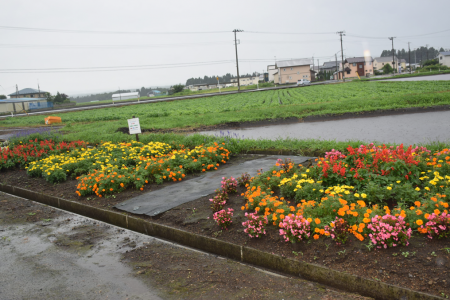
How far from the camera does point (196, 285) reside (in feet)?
11.3

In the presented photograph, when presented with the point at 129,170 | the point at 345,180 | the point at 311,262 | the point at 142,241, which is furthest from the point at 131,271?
the point at 129,170

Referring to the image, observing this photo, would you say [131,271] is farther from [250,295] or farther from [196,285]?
[250,295]

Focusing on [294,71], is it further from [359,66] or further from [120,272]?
[120,272]

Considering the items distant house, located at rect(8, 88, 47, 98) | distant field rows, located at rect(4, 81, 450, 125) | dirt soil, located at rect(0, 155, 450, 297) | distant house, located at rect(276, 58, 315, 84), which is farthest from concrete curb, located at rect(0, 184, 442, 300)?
distant house, located at rect(8, 88, 47, 98)

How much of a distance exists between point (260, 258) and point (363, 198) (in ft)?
5.31

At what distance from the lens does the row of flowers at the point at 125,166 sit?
22.0 feet

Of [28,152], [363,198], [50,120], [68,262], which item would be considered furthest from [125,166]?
[50,120]

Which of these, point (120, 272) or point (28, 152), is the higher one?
point (28, 152)

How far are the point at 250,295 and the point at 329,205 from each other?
58.2 inches

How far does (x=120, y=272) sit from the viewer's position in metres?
3.92

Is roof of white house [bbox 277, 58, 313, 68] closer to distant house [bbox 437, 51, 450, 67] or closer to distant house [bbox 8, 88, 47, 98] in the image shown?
distant house [bbox 437, 51, 450, 67]

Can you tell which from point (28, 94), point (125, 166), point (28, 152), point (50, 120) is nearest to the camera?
point (125, 166)

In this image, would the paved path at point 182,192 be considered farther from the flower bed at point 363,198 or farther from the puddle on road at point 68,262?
the flower bed at point 363,198

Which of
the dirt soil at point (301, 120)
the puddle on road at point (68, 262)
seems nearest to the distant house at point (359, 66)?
the dirt soil at point (301, 120)
